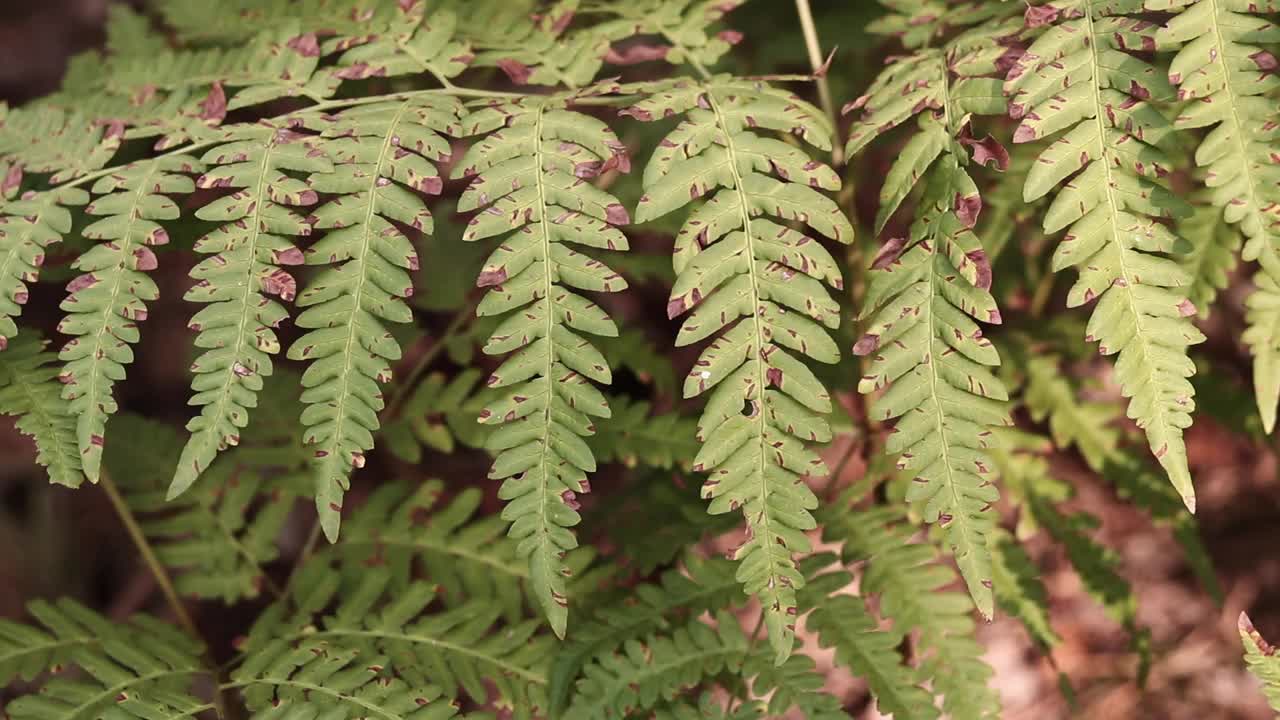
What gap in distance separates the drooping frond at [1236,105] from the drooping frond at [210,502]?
1842mm

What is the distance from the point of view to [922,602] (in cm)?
198

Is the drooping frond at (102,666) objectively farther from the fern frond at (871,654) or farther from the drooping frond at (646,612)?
the fern frond at (871,654)

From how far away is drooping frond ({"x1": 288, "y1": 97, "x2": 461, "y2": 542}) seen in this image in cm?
159

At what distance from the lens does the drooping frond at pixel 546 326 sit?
1563 mm

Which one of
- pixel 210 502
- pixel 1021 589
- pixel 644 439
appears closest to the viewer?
pixel 1021 589

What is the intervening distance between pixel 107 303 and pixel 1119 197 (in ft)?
5.02

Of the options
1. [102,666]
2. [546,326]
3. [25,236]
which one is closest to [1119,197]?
[546,326]

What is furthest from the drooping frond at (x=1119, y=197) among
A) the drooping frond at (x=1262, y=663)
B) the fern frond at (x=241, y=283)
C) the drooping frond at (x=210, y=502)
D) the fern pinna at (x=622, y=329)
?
the drooping frond at (x=210, y=502)

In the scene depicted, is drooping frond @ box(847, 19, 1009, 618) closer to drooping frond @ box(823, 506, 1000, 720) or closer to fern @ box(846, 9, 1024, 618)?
fern @ box(846, 9, 1024, 618)

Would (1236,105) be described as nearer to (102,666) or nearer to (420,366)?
(420,366)

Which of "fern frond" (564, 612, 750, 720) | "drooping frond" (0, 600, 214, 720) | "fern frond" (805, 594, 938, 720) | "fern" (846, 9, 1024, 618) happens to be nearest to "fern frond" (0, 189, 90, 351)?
"drooping frond" (0, 600, 214, 720)

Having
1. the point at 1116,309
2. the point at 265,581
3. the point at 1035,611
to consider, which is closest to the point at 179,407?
the point at 265,581

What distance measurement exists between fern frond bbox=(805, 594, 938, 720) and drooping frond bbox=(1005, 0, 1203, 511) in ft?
2.00

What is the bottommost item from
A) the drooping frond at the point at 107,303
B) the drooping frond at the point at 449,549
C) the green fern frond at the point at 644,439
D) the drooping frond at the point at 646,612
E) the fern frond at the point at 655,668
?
the fern frond at the point at 655,668
